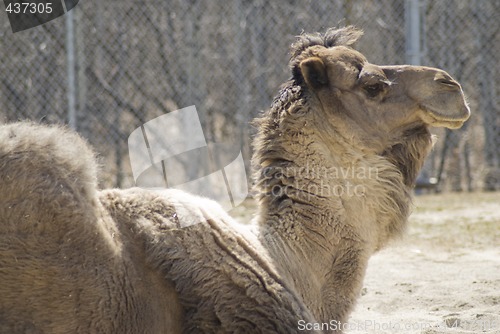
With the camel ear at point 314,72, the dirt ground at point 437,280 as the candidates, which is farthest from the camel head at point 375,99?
the dirt ground at point 437,280

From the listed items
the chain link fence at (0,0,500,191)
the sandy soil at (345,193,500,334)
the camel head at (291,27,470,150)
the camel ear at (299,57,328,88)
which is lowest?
the sandy soil at (345,193,500,334)

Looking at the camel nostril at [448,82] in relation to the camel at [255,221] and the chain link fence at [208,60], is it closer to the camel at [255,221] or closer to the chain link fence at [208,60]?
the camel at [255,221]

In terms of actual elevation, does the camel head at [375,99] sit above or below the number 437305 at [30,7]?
below

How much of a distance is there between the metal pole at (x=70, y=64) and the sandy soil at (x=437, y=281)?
142 inches

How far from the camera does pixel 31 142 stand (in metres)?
3.00

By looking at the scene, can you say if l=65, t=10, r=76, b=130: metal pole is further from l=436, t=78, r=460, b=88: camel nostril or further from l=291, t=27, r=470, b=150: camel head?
l=436, t=78, r=460, b=88: camel nostril

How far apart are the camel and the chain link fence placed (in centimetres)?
494

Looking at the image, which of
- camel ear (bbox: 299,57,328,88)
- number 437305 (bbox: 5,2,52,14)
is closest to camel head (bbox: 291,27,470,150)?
camel ear (bbox: 299,57,328,88)

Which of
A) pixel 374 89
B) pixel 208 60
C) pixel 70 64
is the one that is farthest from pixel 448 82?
pixel 208 60

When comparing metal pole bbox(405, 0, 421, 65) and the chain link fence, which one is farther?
the chain link fence

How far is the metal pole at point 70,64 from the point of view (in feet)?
27.6

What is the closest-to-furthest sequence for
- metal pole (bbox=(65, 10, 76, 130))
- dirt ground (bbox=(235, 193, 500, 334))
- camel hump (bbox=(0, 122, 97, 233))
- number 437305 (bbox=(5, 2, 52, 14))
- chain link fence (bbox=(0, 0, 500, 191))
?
1. camel hump (bbox=(0, 122, 97, 233))
2. dirt ground (bbox=(235, 193, 500, 334))
3. metal pole (bbox=(65, 10, 76, 130))
4. number 437305 (bbox=(5, 2, 52, 14))
5. chain link fence (bbox=(0, 0, 500, 191))

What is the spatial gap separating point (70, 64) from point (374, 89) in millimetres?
5222

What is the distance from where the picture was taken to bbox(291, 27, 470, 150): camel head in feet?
12.7
